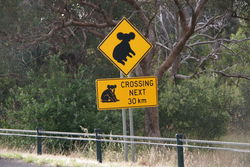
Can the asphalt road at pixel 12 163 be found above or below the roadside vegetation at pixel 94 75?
below

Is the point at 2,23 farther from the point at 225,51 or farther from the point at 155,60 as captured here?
the point at 225,51

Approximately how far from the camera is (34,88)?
2209 cm

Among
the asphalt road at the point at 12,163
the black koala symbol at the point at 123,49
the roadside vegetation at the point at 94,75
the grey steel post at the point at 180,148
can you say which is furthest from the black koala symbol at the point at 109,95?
the roadside vegetation at the point at 94,75

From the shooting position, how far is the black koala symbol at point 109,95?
41.3 feet

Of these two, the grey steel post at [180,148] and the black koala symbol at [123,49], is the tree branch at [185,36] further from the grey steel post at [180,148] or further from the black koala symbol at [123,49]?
the grey steel post at [180,148]

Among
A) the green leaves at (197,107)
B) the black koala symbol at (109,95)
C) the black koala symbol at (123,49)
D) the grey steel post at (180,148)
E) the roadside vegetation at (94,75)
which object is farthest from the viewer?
the green leaves at (197,107)

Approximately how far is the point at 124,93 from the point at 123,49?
1.08 meters

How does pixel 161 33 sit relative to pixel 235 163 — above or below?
above

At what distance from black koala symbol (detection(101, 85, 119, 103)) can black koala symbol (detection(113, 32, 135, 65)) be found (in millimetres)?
677

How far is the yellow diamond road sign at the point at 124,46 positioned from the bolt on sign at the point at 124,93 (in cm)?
40

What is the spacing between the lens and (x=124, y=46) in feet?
41.0

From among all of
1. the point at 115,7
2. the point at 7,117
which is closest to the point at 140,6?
the point at 115,7

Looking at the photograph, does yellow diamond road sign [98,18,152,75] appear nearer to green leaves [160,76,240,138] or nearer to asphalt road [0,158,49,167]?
asphalt road [0,158,49,167]

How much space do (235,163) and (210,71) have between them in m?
5.64
